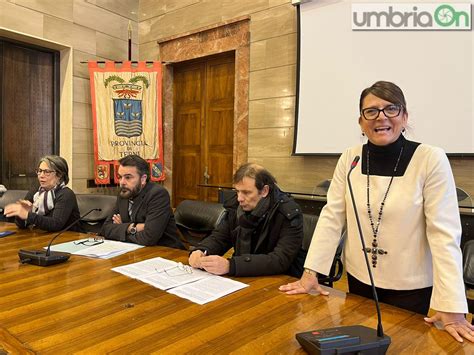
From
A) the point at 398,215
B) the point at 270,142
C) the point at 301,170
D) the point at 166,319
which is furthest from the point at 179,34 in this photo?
the point at 166,319

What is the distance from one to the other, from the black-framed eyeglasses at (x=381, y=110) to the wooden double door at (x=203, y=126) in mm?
3473

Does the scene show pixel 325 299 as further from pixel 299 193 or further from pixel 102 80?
pixel 102 80

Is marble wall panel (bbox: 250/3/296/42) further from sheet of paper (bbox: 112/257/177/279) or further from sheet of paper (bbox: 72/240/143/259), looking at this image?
sheet of paper (bbox: 112/257/177/279)

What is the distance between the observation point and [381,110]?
1374 mm

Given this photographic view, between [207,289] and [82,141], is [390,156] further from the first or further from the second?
[82,141]

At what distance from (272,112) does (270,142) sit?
0.33 m

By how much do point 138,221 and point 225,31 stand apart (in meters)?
3.13

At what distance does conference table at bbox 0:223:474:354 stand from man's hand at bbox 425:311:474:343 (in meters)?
0.03

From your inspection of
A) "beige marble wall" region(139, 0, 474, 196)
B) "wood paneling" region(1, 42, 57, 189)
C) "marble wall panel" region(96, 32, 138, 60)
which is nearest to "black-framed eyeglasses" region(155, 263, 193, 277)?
"beige marble wall" region(139, 0, 474, 196)

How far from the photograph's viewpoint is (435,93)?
3.43 meters

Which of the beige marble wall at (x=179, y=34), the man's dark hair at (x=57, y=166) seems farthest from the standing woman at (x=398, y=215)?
the beige marble wall at (x=179, y=34)

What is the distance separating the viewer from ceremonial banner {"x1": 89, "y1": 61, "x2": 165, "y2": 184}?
5.11m

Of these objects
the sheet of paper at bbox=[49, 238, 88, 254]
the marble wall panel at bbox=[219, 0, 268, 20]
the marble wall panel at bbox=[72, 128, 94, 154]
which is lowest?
the sheet of paper at bbox=[49, 238, 88, 254]

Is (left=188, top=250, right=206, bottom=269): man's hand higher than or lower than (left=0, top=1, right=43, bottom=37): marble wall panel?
lower
